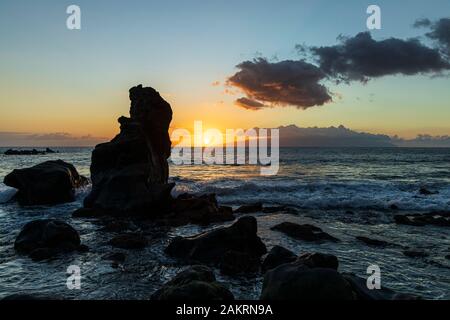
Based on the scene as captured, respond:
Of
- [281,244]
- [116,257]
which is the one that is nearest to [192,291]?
[116,257]

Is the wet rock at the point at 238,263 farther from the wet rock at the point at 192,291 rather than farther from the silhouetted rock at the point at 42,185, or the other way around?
the silhouetted rock at the point at 42,185

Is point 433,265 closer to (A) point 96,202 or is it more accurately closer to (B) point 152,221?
(B) point 152,221

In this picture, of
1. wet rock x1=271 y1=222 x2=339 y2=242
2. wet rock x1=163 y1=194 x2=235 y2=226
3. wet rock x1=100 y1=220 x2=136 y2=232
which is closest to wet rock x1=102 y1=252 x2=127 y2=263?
wet rock x1=100 y1=220 x2=136 y2=232

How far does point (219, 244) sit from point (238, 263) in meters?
1.63

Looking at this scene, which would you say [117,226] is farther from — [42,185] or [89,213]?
[42,185]

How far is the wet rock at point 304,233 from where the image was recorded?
18.7m

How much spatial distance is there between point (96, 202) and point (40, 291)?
48.3ft

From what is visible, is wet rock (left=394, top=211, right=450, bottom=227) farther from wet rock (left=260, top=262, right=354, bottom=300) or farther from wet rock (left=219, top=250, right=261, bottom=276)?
wet rock (left=260, top=262, right=354, bottom=300)

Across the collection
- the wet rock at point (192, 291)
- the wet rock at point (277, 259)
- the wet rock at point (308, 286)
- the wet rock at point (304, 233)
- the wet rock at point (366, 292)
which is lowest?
the wet rock at point (304, 233)

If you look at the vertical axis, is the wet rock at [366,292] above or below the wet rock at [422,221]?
above

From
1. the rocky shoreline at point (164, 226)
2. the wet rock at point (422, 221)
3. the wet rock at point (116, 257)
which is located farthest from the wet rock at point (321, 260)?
the wet rock at point (422, 221)

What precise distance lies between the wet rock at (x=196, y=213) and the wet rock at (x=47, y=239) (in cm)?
702

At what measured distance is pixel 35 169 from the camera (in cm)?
3170

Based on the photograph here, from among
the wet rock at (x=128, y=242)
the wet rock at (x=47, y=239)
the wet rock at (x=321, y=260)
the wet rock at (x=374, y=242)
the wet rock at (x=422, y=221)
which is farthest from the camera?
the wet rock at (x=422, y=221)
